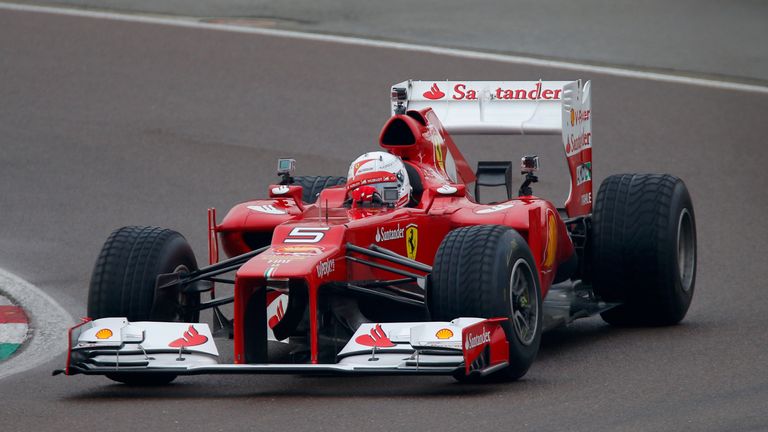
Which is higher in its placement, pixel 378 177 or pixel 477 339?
pixel 378 177

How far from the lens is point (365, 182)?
10445mm

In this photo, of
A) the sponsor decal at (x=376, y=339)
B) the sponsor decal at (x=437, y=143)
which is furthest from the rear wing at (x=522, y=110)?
the sponsor decal at (x=376, y=339)

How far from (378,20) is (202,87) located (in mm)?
4059

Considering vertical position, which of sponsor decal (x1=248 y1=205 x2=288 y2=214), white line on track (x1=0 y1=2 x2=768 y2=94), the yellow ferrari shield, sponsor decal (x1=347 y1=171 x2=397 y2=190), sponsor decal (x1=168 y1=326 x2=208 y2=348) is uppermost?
white line on track (x1=0 y1=2 x2=768 y2=94)

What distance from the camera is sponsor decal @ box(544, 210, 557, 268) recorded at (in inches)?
413

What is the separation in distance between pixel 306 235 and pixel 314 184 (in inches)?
123

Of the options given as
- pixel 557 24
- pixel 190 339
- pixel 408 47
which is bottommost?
pixel 190 339

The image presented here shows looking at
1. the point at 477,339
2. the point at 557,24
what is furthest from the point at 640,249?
the point at 557,24

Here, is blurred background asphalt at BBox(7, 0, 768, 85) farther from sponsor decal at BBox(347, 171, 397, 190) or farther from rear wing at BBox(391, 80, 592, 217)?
sponsor decal at BBox(347, 171, 397, 190)

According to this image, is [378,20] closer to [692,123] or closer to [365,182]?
[692,123]

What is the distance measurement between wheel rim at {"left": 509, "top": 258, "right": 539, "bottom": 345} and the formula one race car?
1 cm

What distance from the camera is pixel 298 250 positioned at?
926cm

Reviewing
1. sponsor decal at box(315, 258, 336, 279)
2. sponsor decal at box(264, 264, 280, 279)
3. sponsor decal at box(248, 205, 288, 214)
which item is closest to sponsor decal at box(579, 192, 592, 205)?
sponsor decal at box(248, 205, 288, 214)

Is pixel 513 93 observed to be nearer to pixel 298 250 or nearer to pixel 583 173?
pixel 583 173
